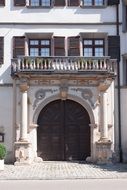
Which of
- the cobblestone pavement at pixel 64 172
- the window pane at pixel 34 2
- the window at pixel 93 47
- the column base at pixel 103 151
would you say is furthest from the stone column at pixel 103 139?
the window pane at pixel 34 2

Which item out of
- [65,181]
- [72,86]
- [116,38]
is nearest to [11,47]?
[72,86]

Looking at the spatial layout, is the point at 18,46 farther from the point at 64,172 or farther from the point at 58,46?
the point at 64,172

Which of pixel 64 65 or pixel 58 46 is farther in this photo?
pixel 58 46

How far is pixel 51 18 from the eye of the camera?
103 feet

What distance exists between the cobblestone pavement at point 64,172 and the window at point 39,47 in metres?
7.23

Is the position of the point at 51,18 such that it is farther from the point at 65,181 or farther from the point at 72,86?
the point at 65,181

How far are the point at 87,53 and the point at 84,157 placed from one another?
673cm

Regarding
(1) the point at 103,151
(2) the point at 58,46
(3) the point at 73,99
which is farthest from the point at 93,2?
(1) the point at 103,151

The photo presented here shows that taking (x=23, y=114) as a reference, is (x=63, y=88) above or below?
above

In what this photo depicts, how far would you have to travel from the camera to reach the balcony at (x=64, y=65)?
97.4ft

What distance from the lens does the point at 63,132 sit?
31.0 m

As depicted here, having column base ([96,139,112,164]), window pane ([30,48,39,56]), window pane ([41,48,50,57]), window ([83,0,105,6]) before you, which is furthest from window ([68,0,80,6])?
column base ([96,139,112,164])

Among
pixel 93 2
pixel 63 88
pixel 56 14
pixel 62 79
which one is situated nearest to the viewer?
pixel 62 79

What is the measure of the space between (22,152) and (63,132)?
3.11 m
